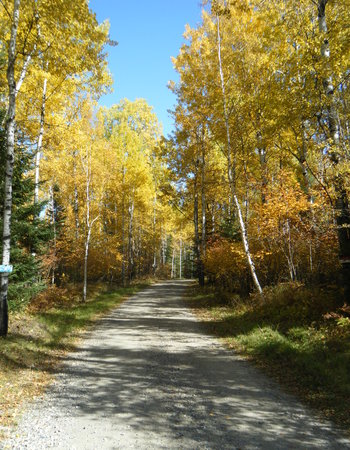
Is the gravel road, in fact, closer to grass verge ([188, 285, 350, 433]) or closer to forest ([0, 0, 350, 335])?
grass verge ([188, 285, 350, 433])

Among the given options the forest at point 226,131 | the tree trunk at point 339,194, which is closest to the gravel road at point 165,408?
the forest at point 226,131

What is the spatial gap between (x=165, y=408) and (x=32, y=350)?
405 centimetres

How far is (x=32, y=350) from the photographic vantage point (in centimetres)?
682

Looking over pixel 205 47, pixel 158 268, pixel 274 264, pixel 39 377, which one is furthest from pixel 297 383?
pixel 158 268

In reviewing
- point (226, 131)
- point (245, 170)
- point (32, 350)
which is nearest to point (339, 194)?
point (245, 170)

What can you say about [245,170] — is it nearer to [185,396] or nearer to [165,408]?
[185,396]

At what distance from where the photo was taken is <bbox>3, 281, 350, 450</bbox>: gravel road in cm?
346

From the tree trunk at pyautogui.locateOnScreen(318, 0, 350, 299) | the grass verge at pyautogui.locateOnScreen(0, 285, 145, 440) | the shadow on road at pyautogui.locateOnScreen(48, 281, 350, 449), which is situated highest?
the tree trunk at pyautogui.locateOnScreen(318, 0, 350, 299)

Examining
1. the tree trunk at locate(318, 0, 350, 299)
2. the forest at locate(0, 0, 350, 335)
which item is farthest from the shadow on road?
the tree trunk at locate(318, 0, 350, 299)

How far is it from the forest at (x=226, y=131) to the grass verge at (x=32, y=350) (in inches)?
26.8

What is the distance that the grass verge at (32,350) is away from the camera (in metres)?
4.68

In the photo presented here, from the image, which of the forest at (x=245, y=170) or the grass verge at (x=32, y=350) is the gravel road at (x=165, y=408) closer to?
the grass verge at (x=32, y=350)

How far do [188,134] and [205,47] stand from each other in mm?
4995

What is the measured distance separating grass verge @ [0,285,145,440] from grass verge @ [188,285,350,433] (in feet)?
14.2
